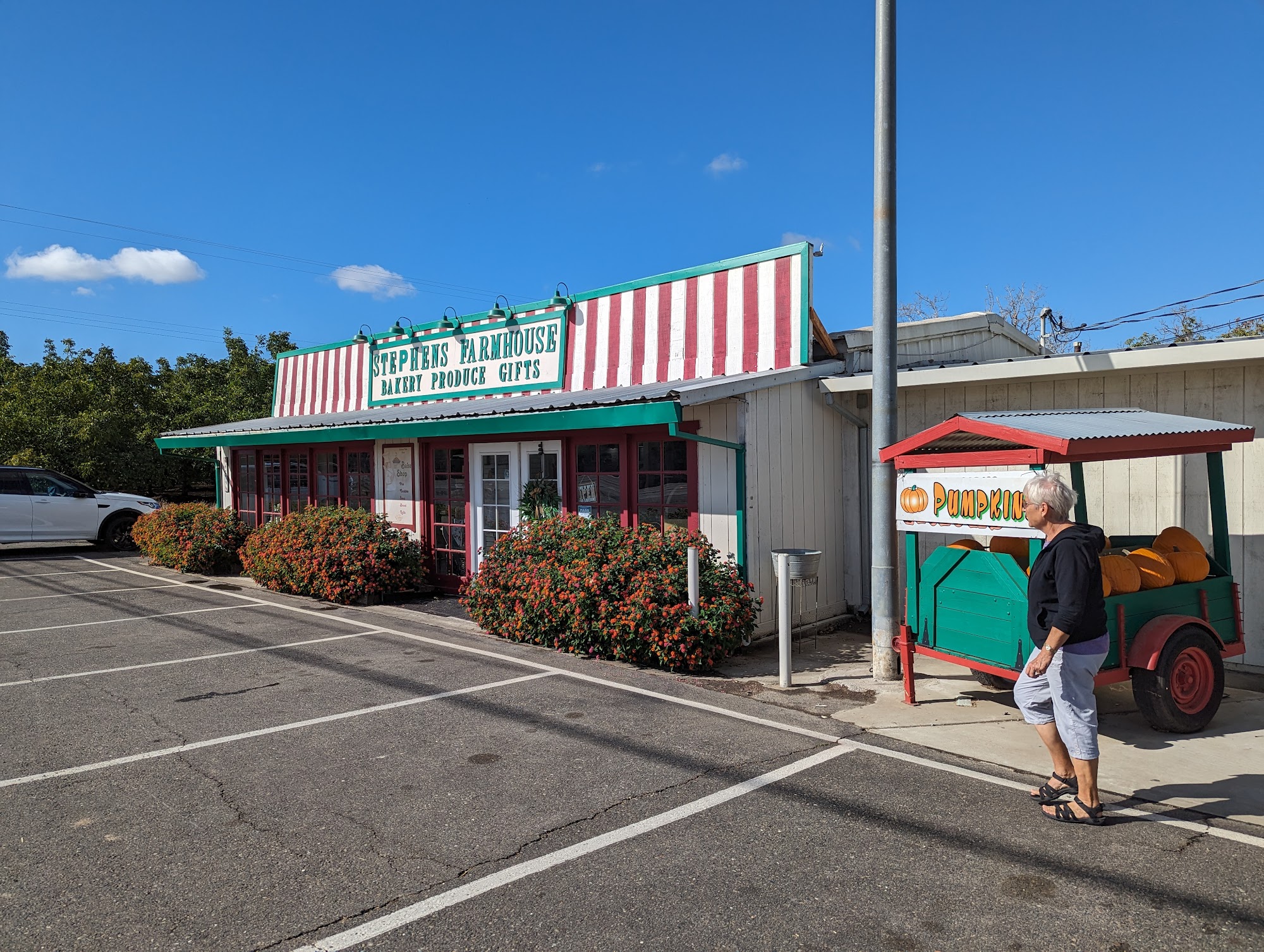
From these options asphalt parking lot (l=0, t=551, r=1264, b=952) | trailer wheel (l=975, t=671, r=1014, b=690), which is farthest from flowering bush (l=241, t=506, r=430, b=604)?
trailer wheel (l=975, t=671, r=1014, b=690)

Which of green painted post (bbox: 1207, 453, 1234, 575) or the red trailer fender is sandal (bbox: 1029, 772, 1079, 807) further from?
green painted post (bbox: 1207, 453, 1234, 575)

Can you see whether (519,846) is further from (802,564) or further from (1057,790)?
(802,564)

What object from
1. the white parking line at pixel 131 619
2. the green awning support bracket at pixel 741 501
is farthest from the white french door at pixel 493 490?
the green awning support bracket at pixel 741 501

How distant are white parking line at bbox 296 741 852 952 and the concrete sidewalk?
107 centimetres

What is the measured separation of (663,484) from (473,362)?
543 cm

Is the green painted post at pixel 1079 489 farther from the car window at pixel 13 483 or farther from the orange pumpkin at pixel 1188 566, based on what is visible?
the car window at pixel 13 483

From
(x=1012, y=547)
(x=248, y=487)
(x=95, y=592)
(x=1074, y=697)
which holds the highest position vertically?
(x=248, y=487)

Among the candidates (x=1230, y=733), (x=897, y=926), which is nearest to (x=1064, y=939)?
(x=897, y=926)

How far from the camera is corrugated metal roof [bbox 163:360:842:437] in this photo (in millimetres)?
7672

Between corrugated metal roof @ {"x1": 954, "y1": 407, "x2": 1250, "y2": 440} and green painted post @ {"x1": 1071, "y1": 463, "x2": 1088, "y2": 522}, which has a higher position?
corrugated metal roof @ {"x1": 954, "y1": 407, "x2": 1250, "y2": 440}

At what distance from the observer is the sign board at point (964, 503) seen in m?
5.23

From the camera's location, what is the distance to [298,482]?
1484 cm

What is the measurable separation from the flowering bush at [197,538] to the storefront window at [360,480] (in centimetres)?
241

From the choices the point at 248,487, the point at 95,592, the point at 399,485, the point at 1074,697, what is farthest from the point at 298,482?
the point at 1074,697
